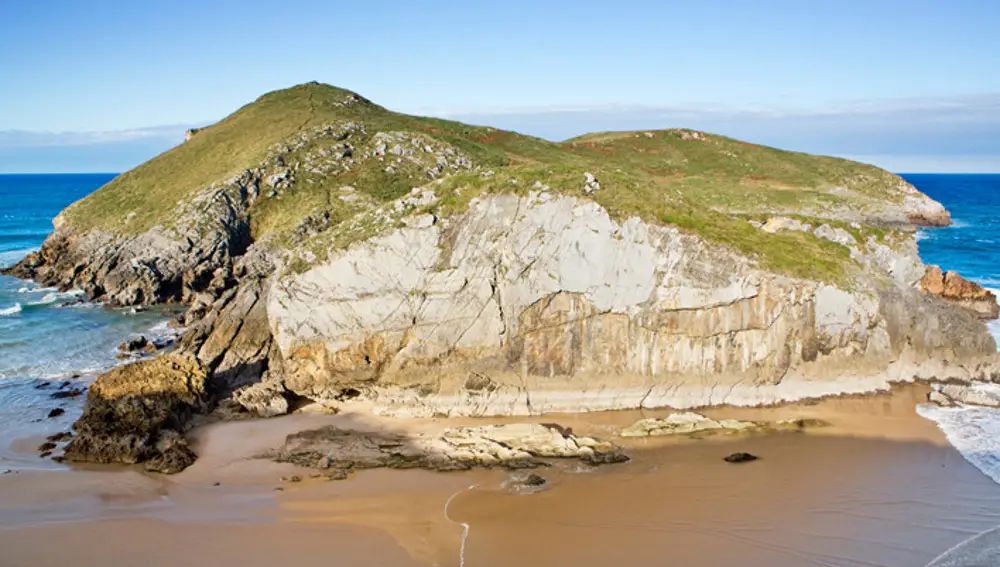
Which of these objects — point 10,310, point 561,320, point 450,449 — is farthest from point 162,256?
point 450,449

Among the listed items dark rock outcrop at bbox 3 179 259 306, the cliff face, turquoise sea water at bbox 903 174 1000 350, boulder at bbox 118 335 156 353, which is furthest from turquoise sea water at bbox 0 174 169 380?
turquoise sea water at bbox 903 174 1000 350

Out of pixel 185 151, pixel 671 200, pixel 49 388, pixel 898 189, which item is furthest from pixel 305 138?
pixel 898 189

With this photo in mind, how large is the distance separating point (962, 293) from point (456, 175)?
2546 cm

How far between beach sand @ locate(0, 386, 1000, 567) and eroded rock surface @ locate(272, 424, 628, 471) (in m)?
0.50

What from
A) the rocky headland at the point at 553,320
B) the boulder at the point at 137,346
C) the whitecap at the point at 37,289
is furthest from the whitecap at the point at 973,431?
the whitecap at the point at 37,289

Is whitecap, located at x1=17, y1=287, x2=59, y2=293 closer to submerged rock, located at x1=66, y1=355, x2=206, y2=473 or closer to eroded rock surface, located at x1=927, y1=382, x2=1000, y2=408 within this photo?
submerged rock, located at x1=66, y1=355, x2=206, y2=473

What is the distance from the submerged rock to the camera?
58.3ft

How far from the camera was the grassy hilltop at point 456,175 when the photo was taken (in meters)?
21.4

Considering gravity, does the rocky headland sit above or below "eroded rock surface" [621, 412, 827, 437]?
above

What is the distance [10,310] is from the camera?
3497cm

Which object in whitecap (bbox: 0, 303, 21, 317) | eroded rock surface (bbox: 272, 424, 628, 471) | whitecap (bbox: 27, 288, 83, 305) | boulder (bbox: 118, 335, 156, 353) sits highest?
whitecap (bbox: 27, 288, 83, 305)

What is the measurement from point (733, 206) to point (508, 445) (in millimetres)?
47549

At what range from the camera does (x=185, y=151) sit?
175 ft

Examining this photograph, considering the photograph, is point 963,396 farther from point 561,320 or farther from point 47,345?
point 47,345
